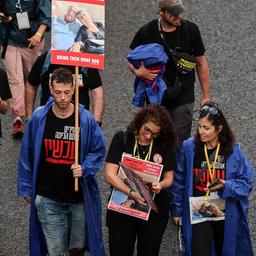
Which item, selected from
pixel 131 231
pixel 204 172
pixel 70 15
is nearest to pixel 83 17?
pixel 70 15

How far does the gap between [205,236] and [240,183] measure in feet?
1.56

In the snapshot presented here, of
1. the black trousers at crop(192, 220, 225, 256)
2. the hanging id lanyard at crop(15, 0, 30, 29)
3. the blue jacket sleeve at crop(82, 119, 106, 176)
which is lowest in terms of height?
the black trousers at crop(192, 220, 225, 256)

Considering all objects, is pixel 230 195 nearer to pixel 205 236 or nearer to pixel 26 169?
pixel 205 236

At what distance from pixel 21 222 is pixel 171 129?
6.98 feet

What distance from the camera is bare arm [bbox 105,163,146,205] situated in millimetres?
5152

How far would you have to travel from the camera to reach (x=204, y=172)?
523cm

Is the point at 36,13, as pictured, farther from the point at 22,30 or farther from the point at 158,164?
the point at 158,164

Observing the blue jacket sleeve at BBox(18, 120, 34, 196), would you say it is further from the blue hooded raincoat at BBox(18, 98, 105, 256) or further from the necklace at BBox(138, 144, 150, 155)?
the necklace at BBox(138, 144, 150, 155)

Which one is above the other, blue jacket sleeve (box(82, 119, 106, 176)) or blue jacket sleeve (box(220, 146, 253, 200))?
blue jacket sleeve (box(82, 119, 106, 176))

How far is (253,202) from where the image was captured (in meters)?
6.77

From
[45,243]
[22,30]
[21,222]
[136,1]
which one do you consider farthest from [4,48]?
[136,1]

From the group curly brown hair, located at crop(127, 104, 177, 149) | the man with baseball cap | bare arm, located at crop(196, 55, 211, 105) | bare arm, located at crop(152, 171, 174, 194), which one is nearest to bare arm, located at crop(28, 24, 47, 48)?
the man with baseball cap

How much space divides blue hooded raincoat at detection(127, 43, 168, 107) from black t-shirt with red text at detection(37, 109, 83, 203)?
38.8 inches

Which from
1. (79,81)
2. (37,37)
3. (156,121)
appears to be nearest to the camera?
(156,121)
